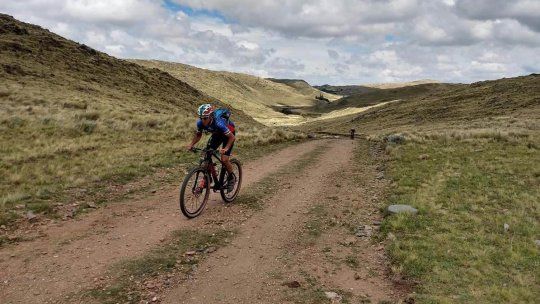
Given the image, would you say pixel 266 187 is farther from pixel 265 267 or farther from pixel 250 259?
pixel 265 267

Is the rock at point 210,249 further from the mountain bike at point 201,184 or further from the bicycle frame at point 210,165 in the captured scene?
the bicycle frame at point 210,165

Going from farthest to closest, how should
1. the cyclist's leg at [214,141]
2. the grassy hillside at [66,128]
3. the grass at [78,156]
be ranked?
the grassy hillside at [66,128] → the grass at [78,156] → the cyclist's leg at [214,141]

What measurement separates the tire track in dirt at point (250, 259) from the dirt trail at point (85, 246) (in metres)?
1.10

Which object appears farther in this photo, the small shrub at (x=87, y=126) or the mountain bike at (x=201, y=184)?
the small shrub at (x=87, y=126)

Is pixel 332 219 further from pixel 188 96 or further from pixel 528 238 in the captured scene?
pixel 188 96

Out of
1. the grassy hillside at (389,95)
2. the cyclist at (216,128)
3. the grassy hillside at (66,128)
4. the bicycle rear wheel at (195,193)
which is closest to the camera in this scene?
the bicycle rear wheel at (195,193)

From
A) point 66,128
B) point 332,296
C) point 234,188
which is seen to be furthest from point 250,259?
point 66,128

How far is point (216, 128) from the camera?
10867mm

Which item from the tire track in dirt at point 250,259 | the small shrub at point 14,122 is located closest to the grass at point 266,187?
the tire track in dirt at point 250,259

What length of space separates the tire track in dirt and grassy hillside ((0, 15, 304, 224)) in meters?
5.24

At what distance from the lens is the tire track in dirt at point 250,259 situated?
6711 mm

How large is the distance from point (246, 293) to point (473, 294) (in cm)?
374

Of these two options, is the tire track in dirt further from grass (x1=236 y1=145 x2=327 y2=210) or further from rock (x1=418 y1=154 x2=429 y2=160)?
rock (x1=418 y1=154 x2=429 y2=160)

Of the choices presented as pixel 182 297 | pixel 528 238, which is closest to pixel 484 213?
pixel 528 238
